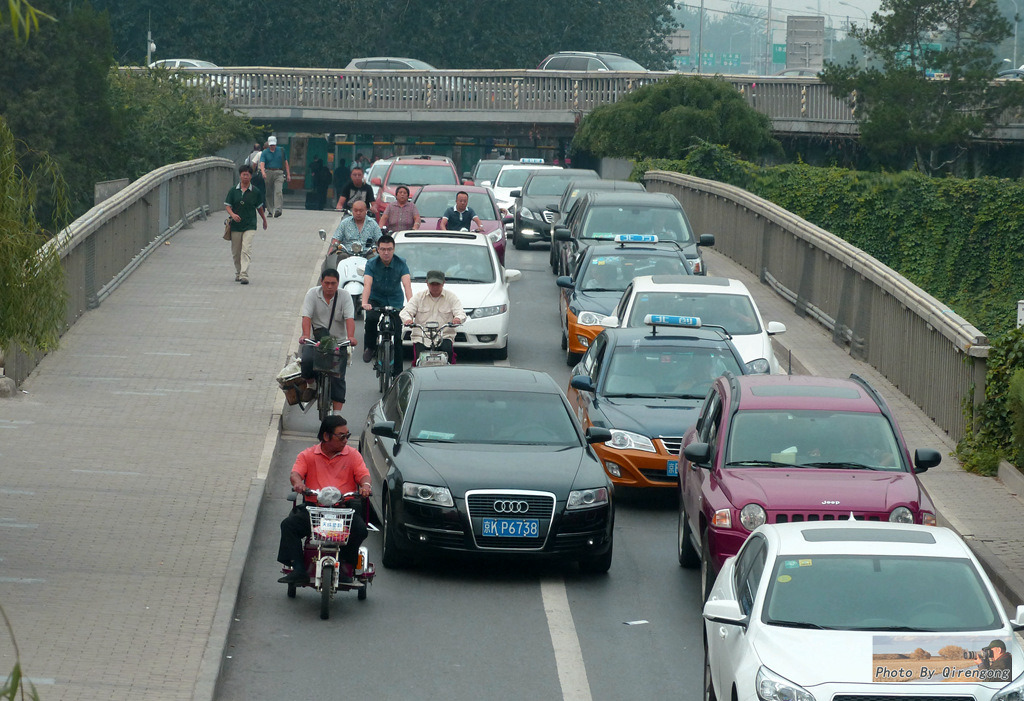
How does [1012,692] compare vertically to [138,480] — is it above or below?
above

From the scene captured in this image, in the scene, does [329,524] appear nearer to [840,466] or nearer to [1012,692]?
[840,466]

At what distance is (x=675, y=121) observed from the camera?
4672 centimetres

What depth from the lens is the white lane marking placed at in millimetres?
9359

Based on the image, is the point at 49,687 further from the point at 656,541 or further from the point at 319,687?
the point at 656,541

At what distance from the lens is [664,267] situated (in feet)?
74.4

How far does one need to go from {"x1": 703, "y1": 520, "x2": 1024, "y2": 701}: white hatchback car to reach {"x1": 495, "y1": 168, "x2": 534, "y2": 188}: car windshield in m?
31.9

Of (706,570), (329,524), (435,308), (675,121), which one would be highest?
(675,121)

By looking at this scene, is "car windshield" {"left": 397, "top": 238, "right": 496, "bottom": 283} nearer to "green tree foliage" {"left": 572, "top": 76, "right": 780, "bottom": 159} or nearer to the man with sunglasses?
the man with sunglasses

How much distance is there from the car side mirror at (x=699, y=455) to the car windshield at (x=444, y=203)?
17481 millimetres

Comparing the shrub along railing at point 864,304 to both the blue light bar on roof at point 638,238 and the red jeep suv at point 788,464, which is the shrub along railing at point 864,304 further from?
the red jeep suv at point 788,464

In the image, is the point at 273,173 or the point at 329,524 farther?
the point at 273,173

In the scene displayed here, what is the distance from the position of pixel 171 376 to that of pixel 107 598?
8809mm

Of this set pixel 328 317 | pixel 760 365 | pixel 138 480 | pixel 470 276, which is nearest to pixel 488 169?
pixel 470 276

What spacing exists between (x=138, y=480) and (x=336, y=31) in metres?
69.7
